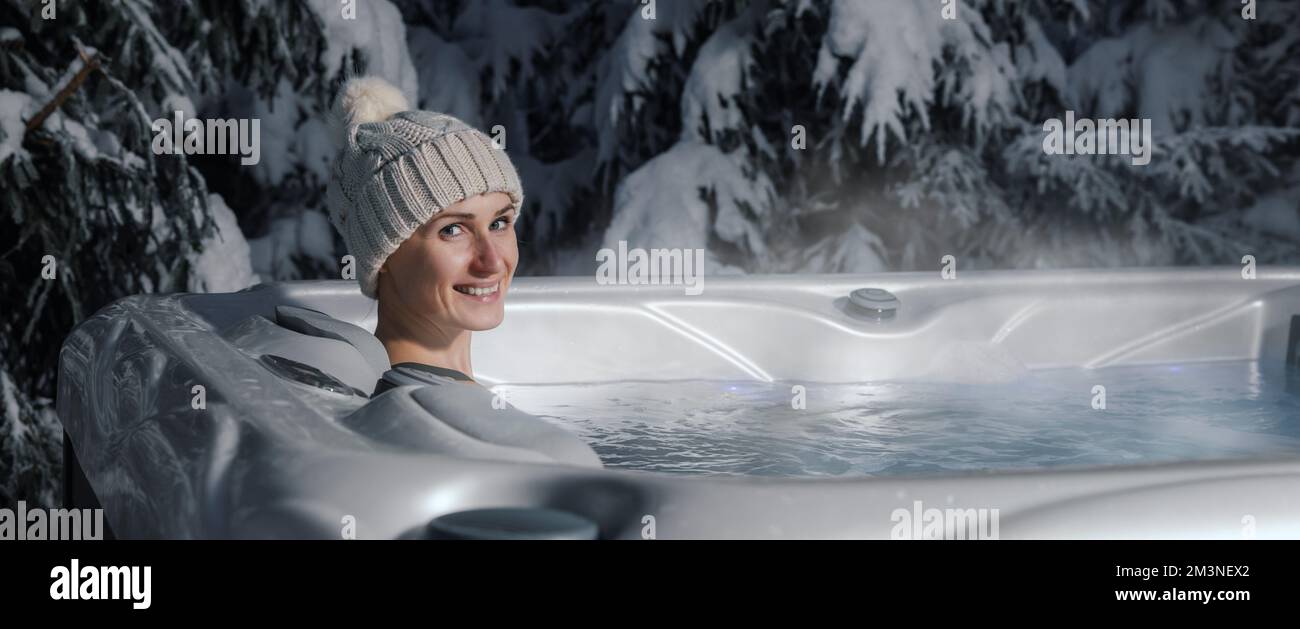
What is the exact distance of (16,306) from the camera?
263 cm

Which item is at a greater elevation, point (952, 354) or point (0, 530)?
point (952, 354)

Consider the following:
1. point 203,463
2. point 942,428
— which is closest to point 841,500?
point 203,463

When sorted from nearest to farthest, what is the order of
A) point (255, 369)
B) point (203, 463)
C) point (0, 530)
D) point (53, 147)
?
point (203, 463) < point (255, 369) < point (0, 530) < point (53, 147)

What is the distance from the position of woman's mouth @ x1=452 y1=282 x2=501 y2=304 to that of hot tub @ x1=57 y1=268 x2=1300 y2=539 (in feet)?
0.48

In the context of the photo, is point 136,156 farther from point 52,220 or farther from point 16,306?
point 16,306

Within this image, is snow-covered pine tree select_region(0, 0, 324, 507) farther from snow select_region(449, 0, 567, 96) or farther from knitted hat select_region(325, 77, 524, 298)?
snow select_region(449, 0, 567, 96)

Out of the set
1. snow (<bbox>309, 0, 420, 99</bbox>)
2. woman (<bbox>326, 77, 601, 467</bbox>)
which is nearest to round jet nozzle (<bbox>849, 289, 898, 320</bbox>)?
woman (<bbox>326, 77, 601, 467</bbox>)

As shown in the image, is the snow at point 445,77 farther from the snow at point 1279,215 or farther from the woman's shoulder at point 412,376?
the snow at point 1279,215

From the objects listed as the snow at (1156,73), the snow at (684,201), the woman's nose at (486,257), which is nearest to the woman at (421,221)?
the woman's nose at (486,257)

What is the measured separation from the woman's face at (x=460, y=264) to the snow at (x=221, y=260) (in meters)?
1.41

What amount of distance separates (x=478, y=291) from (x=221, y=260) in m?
1.58

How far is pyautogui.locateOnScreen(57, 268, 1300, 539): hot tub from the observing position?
94cm

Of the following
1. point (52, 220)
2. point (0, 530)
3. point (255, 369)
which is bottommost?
point (0, 530)
